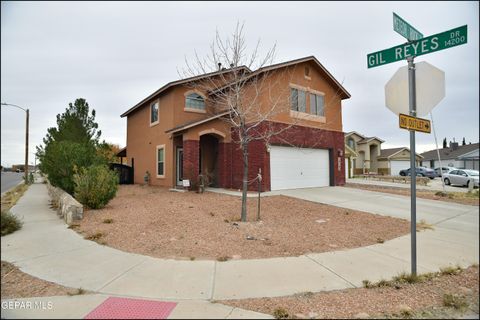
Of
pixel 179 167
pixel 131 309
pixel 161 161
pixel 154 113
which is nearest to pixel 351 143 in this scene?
pixel 154 113

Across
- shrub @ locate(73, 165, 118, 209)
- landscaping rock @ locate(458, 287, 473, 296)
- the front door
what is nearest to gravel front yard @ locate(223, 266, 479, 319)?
landscaping rock @ locate(458, 287, 473, 296)

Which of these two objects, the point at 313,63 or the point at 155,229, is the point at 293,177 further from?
the point at 155,229

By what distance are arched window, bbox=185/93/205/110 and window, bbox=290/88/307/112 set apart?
17.7 ft

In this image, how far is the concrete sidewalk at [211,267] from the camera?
396 centimetres

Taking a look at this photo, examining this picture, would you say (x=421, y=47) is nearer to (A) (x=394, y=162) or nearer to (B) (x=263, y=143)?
(B) (x=263, y=143)

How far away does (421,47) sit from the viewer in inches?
170

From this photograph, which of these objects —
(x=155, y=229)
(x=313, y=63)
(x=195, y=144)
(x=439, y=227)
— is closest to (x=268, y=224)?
(x=155, y=229)

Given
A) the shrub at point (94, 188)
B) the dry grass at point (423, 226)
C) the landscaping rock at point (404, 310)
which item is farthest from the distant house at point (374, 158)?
the landscaping rock at point (404, 310)

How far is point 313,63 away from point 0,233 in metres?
16.9

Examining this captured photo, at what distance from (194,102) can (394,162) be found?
37.4m

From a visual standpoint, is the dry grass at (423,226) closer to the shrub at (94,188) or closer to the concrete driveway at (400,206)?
the concrete driveway at (400,206)

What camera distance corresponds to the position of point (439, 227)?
26.5ft

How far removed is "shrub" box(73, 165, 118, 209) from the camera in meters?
9.20

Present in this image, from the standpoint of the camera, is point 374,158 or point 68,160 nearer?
point 68,160
